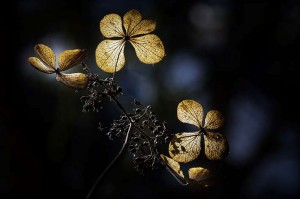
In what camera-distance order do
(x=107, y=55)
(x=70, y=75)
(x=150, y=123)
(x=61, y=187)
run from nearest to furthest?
(x=70, y=75) < (x=150, y=123) < (x=107, y=55) < (x=61, y=187)

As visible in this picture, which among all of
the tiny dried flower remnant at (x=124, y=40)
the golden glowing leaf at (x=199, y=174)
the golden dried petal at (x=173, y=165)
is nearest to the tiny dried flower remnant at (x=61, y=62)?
the tiny dried flower remnant at (x=124, y=40)

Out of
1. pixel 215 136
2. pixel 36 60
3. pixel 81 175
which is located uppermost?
pixel 36 60

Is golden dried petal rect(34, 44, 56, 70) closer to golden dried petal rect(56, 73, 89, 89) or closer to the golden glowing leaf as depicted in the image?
golden dried petal rect(56, 73, 89, 89)

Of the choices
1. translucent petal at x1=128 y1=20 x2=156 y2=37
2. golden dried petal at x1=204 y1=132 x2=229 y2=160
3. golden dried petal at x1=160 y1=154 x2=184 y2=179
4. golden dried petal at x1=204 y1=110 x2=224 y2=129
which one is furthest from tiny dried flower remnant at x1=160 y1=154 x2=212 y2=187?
translucent petal at x1=128 y1=20 x2=156 y2=37

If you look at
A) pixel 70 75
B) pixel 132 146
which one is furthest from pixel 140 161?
pixel 70 75

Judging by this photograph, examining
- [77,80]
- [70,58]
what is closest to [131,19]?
[70,58]

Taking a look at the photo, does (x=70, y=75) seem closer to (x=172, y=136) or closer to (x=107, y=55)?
(x=107, y=55)

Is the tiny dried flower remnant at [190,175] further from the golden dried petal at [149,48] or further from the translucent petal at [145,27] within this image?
the translucent petal at [145,27]

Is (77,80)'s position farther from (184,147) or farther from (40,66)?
(184,147)
